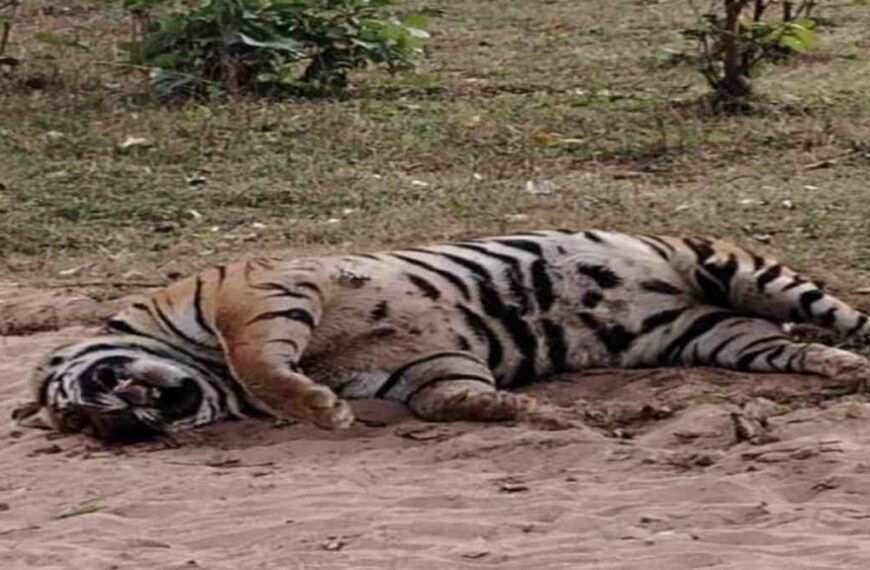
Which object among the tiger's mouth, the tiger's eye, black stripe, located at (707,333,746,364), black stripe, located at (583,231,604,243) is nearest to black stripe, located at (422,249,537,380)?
black stripe, located at (583,231,604,243)

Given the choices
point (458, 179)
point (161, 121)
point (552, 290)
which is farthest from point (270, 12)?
point (552, 290)

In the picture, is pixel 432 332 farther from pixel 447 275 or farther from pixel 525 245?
pixel 525 245

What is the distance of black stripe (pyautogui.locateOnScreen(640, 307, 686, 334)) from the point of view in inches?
243

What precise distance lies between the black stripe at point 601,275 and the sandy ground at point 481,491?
15.0 inches

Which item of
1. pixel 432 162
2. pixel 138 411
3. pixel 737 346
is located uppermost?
pixel 737 346

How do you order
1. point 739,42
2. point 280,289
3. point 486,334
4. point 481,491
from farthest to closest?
1. point 739,42
2. point 486,334
3. point 280,289
4. point 481,491

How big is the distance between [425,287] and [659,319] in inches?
29.6

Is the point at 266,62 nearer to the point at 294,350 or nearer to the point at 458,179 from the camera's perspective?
the point at 458,179

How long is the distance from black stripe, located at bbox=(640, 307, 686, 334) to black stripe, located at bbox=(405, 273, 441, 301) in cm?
66

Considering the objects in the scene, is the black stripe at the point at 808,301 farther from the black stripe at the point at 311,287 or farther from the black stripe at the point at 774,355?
the black stripe at the point at 311,287

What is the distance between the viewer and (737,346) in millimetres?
6090

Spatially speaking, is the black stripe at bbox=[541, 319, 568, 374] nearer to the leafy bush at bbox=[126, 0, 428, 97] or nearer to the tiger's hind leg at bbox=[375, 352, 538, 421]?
the tiger's hind leg at bbox=[375, 352, 538, 421]

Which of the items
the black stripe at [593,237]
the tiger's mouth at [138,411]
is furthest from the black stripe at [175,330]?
the black stripe at [593,237]

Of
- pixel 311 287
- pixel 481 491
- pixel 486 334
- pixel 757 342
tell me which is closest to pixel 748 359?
pixel 757 342
